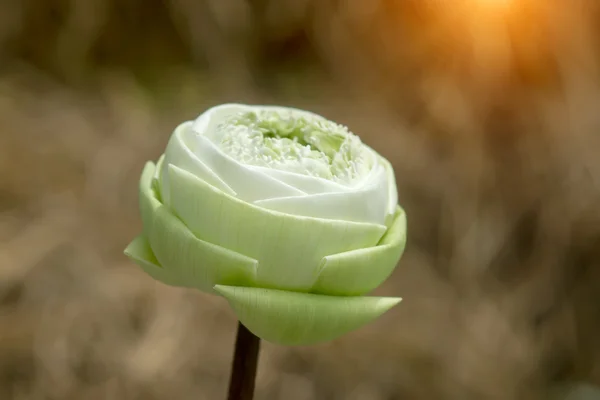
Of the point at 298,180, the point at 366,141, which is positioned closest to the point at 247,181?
the point at 298,180

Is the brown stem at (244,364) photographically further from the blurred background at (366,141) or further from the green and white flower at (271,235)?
the blurred background at (366,141)

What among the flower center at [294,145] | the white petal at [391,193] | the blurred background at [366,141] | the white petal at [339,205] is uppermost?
the flower center at [294,145]

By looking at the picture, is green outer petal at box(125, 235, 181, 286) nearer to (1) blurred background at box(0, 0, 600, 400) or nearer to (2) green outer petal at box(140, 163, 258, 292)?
(2) green outer petal at box(140, 163, 258, 292)

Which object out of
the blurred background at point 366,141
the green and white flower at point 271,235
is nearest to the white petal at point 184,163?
the green and white flower at point 271,235

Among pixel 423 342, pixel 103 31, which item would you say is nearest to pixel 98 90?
pixel 103 31

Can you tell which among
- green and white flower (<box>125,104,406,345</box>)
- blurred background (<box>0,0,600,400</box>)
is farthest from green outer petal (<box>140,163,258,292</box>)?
blurred background (<box>0,0,600,400</box>)

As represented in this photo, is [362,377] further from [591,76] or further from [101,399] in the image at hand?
[591,76]

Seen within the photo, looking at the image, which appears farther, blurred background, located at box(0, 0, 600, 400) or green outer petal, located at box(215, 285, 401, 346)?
blurred background, located at box(0, 0, 600, 400)
